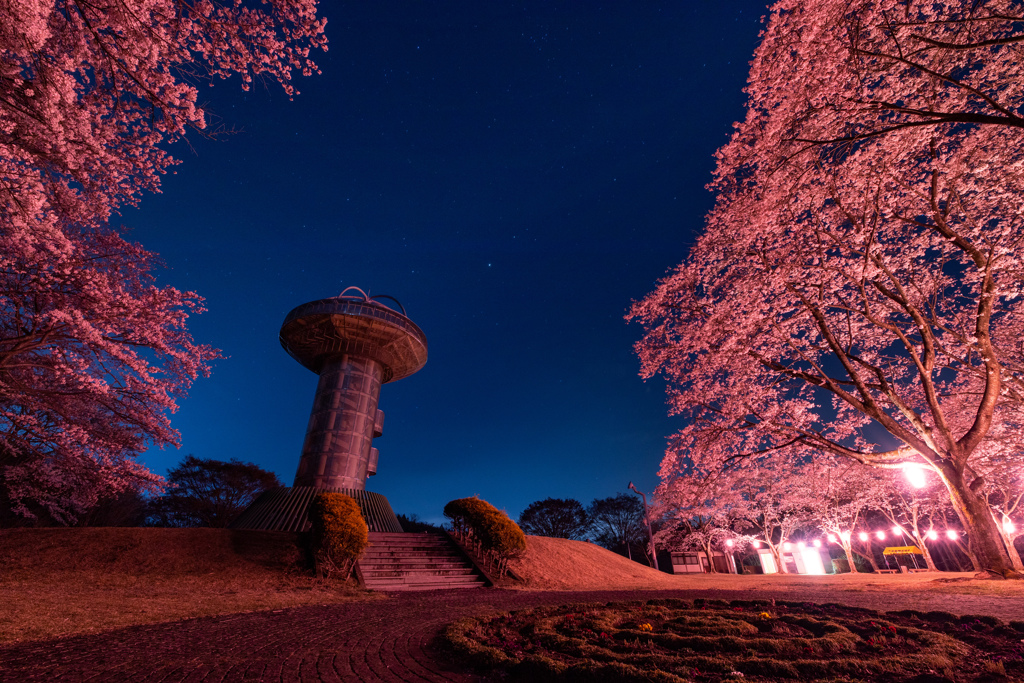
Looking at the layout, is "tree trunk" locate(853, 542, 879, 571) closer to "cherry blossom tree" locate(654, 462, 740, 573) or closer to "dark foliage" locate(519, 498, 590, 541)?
"cherry blossom tree" locate(654, 462, 740, 573)

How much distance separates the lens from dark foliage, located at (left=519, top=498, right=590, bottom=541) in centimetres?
5197

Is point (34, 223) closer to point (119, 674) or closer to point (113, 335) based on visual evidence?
point (113, 335)

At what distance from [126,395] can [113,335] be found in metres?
1.83

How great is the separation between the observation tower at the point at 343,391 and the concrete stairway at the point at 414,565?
3.05m

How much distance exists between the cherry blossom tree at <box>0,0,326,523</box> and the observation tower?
32.1ft

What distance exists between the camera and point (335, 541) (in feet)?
42.2

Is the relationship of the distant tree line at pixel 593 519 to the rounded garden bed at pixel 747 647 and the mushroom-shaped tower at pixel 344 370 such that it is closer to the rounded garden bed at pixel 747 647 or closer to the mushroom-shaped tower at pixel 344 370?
the mushroom-shaped tower at pixel 344 370

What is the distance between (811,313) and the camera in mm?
12586

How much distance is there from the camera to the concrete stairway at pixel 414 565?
44.0 feet

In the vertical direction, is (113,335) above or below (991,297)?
below

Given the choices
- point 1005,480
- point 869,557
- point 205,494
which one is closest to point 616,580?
point 1005,480

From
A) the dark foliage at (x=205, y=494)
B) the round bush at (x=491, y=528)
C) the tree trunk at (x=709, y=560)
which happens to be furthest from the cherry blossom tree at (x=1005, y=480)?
the dark foliage at (x=205, y=494)

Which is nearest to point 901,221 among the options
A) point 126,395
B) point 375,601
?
point 375,601

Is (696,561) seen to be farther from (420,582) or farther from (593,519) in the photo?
(420,582)
